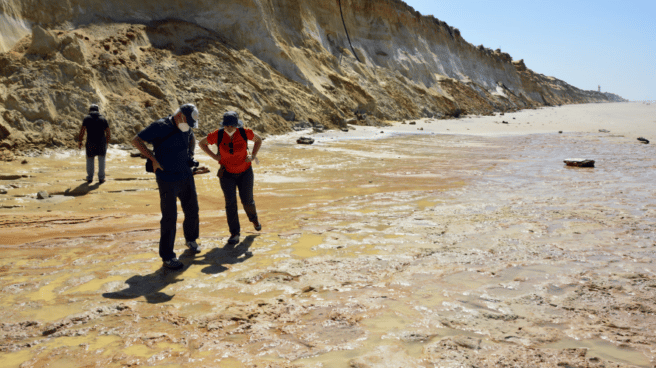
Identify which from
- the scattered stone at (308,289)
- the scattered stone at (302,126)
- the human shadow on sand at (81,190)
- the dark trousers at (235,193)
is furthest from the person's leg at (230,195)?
the scattered stone at (302,126)

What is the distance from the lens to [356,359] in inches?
103

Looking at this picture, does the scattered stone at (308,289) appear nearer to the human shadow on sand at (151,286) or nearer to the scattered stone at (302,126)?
the human shadow on sand at (151,286)

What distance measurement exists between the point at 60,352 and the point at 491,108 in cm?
5076

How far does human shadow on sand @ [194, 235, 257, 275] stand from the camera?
430 cm

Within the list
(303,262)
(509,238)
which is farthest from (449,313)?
(509,238)

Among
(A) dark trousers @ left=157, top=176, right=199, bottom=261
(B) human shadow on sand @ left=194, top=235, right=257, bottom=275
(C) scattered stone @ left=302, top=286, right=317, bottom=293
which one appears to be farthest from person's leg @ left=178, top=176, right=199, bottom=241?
(C) scattered stone @ left=302, top=286, right=317, bottom=293

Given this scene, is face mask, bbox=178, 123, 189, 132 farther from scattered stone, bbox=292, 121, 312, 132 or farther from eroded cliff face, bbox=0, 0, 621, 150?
scattered stone, bbox=292, 121, 312, 132

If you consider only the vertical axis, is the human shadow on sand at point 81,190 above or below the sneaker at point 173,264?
above

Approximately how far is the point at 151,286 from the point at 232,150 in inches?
75.6

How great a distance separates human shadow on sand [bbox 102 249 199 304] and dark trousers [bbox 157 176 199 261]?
0.72 ft

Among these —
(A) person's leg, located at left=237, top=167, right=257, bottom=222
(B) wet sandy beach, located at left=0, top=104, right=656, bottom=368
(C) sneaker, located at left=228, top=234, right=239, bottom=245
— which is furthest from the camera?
(A) person's leg, located at left=237, top=167, right=257, bottom=222

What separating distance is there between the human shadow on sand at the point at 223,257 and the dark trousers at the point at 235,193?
28 cm

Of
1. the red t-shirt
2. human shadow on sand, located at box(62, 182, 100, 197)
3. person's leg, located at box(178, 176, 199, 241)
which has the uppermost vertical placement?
the red t-shirt

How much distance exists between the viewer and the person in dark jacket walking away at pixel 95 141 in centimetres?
845
